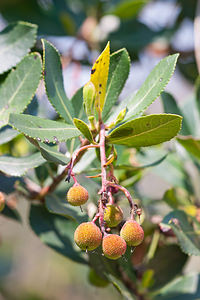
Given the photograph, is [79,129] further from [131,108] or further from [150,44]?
[150,44]

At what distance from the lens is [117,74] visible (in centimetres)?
94

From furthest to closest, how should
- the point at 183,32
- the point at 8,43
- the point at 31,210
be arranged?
the point at 183,32, the point at 31,210, the point at 8,43

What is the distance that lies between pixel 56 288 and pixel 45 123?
11.8ft

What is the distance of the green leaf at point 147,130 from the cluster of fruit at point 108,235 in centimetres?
16

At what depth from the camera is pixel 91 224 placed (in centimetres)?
68

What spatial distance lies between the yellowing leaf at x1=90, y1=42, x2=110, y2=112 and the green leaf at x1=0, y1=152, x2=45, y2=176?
20 centimetres

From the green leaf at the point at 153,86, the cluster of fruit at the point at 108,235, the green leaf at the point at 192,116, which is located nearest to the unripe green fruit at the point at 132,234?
the cluster of fruit at the point at 108,235

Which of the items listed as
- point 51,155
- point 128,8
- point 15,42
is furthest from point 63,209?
point 128,8

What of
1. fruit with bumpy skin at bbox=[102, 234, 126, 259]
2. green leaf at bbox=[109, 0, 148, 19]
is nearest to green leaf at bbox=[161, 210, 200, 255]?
fruit with bumpy skin at bbox=[102, 234, 126, 259]

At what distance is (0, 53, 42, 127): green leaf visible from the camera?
37.9 inches

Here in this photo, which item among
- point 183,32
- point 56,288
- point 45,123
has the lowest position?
point 56,288

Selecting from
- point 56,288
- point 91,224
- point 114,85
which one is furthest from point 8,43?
point 56,288

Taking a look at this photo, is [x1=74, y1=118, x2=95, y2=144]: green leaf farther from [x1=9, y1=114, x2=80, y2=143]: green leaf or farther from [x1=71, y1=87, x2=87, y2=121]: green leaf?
[x1=71, y1=87, x2=87, y2=121]: green leaf

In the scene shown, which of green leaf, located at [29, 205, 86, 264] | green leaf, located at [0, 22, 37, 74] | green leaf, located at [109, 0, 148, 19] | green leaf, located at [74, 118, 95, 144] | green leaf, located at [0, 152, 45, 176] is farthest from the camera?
green leaf, located at [109, 0, 148, 19]
